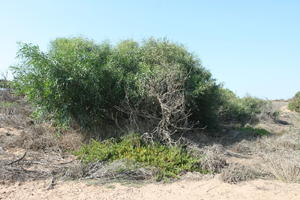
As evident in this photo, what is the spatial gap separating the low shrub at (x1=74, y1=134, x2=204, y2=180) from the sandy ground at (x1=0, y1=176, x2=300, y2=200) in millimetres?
645

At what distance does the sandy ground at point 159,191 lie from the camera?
194 inches

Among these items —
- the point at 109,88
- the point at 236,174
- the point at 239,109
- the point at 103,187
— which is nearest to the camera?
Answer: the point at 103,187

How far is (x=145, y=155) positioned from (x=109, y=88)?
2.81m

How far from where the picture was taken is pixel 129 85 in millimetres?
8672

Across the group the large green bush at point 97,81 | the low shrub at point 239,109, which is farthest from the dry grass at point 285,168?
the low shrub at point 239,109

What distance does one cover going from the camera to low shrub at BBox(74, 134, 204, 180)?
20.7ft

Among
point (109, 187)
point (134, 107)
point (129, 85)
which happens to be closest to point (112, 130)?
point (134, 107)

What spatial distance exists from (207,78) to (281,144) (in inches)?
150

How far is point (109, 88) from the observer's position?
8.65 meters

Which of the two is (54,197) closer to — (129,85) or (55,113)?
(55,113)

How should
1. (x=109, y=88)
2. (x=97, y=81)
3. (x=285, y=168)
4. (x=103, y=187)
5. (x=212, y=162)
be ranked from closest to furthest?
1. (x=103, y=187)
2. (x=285, y=168)
3. (x=212, y=162)
4. (x=97, y=81)
5. (x=109, y=88)

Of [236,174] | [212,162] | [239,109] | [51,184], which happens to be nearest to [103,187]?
[51,184]

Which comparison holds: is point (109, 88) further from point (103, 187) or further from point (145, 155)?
point (103, 187)

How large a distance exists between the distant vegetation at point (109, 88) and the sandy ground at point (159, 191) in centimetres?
256
